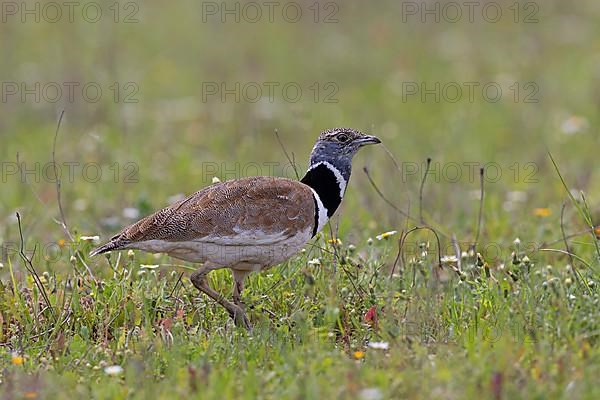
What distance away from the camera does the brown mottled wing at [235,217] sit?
549cm

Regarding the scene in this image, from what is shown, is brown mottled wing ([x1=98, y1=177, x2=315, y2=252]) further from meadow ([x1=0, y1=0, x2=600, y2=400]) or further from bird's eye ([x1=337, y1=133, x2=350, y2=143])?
bird's eye ([x1=337, y1=133, x2=350, y2=143])

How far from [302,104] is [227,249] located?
6598 millimetres

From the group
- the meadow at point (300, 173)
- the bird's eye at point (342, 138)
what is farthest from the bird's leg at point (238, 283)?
the bird's eye at point (342, 138)

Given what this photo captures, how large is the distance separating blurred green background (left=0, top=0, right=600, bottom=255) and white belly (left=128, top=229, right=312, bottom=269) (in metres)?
1.52

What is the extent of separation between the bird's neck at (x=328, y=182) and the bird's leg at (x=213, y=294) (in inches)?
29.1

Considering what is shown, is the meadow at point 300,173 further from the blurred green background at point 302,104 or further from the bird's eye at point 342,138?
the bird's eye at point 342,138

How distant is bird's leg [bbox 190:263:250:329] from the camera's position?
557 cm

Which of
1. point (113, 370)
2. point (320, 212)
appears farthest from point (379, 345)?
point (113, 370)

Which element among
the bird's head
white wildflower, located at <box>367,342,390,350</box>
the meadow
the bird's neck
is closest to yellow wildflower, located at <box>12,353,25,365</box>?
the meadow

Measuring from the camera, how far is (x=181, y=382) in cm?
462

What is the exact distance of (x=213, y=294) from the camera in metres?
5.62

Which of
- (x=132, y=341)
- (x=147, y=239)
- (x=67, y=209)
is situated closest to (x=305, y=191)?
(x=147, y=239)

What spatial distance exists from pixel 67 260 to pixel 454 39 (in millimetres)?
8718

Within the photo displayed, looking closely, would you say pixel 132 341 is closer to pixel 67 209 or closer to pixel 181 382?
pixel 181 382
